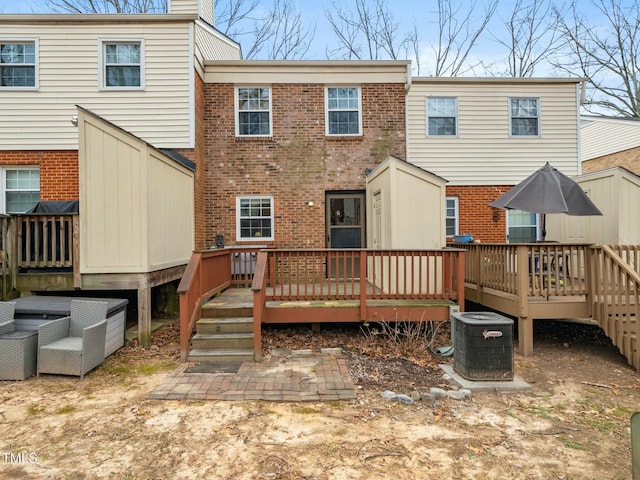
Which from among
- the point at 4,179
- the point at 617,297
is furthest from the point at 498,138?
the point at 4,179

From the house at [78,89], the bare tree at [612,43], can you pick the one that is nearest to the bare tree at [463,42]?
the bare tree at [612,43]

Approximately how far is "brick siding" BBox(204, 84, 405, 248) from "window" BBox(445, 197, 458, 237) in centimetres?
231

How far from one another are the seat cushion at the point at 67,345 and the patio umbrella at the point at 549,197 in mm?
6785

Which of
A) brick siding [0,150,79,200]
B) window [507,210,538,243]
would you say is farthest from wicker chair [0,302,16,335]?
window [507,210,538,243]

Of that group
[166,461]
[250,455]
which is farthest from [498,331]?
[166,461]

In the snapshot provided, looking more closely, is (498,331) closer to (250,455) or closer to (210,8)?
(250,455)

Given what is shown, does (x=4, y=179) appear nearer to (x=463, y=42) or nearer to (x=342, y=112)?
(x=342, y=112)

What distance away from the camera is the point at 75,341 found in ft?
16.4

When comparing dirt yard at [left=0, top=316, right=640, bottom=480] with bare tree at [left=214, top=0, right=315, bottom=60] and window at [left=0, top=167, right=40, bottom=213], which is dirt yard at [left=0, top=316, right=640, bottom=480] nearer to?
window at [left=0, top=167, right=40, bottom=213]

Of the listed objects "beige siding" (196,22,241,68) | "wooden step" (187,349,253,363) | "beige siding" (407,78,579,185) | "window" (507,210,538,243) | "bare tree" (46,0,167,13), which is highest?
"bare tree" (46,0,167,13)

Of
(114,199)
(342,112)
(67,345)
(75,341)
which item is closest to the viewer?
(67,345)

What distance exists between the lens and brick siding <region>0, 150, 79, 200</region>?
8.51 metres

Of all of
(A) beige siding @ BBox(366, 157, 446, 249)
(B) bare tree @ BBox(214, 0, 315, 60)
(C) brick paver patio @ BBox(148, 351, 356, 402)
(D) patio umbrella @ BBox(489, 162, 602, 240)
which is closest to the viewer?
(C) brick paver patio @ BBox(148, 351, 356, 402)

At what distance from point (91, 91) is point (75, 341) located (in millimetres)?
6241
